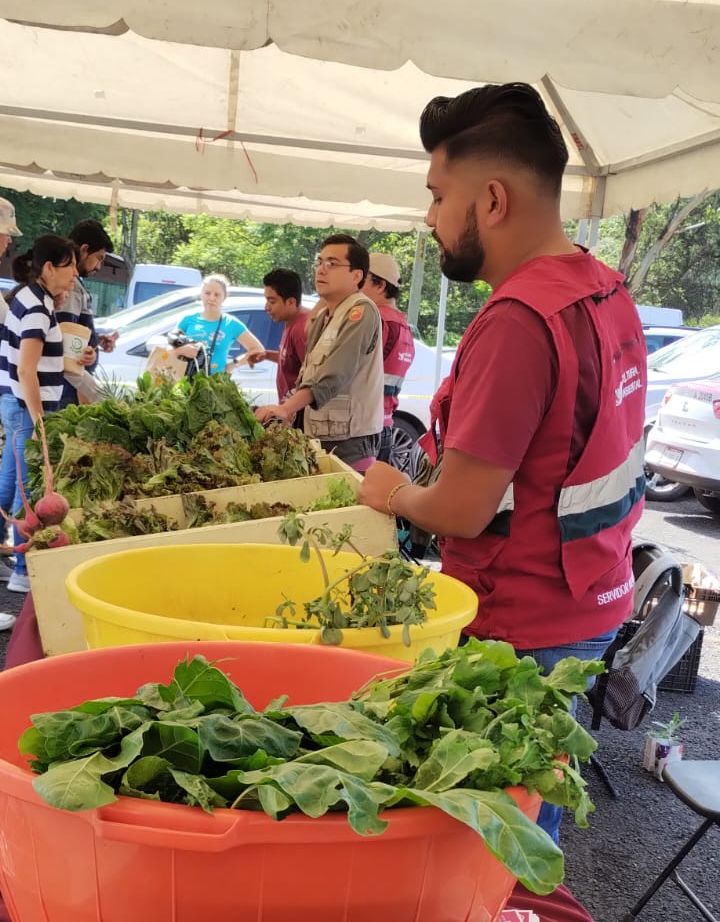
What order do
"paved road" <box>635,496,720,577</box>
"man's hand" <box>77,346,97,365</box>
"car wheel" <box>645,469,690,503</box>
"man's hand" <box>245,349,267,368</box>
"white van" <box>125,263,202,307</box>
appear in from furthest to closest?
"white van" <box>125,263,202,307</box>, "car wheel" <box>645,469,690,503</box>, "paved road" <box>635,496,720,577</box>, "man's hand" <box>245,349,267,368</box>, "man's hand" <box>77,346,97,365</box>

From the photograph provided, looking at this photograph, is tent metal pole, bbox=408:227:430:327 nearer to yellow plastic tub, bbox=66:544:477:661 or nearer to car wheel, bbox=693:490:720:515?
car wheel, bbox=693:490:720:515

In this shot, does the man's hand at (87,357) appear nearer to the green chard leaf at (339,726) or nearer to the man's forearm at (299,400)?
the man's forearm at (299,400)

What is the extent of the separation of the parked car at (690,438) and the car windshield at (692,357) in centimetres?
64

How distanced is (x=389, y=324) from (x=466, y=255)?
4475mm

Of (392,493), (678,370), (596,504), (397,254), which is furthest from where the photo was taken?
(397,254)

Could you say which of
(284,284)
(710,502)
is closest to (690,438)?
(710,502)

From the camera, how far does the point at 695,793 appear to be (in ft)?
7.70

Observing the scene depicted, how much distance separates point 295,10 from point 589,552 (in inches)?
80.4

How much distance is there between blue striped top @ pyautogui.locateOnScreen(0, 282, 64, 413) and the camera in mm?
4828

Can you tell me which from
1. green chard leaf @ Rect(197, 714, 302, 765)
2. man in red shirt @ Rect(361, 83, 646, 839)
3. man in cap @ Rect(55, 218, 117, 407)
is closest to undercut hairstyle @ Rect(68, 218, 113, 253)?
man in cap @ Rect(55, 218, 117, 407)

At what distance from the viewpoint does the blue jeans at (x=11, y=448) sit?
5.12 metres

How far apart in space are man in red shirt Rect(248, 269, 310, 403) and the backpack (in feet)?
9.41

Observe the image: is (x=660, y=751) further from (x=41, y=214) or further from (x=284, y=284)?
(x=41, y=214)

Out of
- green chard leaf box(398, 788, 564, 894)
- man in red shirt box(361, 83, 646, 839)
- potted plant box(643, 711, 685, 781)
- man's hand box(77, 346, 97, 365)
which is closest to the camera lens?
green chard leaf box(398, 788, 564, 894)
